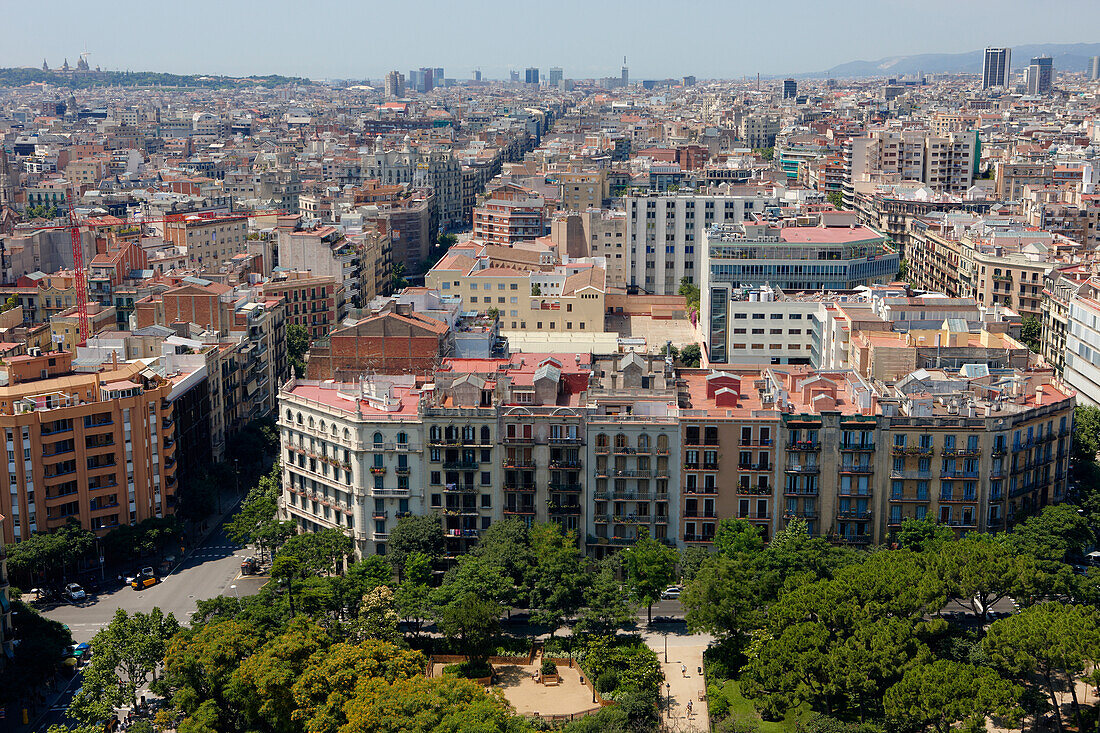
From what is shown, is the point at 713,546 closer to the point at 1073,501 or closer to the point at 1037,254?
the point at 1073,501

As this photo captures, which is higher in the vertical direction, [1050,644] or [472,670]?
[1050,644]

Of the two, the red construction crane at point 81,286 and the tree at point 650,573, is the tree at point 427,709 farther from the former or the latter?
the red construction crane at point 81,286

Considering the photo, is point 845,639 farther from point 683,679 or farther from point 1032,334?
point 1032,334

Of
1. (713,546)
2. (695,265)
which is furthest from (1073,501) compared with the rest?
(695,265)

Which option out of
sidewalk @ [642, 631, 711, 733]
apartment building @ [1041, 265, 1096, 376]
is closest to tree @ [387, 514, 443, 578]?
sidewalk @ [642, 631, 711, 733]

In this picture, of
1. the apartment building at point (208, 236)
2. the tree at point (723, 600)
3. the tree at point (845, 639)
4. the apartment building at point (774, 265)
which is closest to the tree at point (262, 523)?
the tree at point (723, 600)


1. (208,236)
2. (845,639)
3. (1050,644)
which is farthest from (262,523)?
(208,236)
